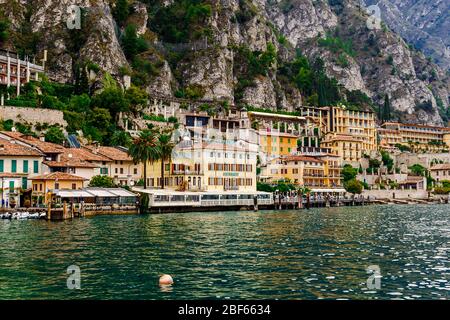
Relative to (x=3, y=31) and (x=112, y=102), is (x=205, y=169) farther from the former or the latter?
(x=3, y=31)

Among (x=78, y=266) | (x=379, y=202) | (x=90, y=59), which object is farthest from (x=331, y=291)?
(x=90, y=59)

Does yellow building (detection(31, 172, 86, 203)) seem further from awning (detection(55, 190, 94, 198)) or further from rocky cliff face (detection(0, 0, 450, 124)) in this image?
rocky cliff face (detection(0, 0, 450, 124))

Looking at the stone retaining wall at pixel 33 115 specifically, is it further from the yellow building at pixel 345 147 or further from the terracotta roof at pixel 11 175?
the yellow building at pixel 345 147

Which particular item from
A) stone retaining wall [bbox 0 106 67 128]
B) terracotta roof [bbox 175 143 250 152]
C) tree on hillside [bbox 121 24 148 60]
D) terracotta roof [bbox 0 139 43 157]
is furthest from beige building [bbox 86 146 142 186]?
tree on hillside [bbox 121 24 148 60]

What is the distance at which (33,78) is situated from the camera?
113938 mm

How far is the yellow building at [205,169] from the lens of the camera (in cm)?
8638

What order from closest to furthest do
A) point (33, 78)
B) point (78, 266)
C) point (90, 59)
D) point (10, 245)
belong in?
point (78, 266), point (10, 245), point (33, 78), point (90, 59)

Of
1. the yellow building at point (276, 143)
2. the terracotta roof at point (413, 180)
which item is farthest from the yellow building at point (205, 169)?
the terracotta roof at point (413, 180)

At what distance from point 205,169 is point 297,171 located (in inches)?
1393

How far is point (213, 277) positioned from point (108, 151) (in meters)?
68.2

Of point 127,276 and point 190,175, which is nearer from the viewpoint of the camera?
point 127,276

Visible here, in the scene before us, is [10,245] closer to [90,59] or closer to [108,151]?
[108,151]

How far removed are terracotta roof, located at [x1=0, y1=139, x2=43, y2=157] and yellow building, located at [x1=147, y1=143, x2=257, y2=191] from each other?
69.3 feet

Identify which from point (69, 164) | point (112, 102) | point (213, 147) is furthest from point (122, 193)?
point (112, 102)
